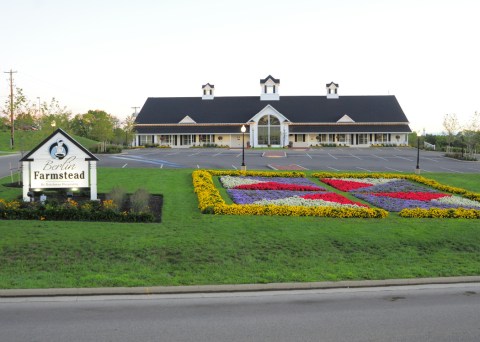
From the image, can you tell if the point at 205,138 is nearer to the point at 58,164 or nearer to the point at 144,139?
the point at 144,139

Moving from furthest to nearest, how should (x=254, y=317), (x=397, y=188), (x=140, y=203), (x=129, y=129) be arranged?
(x=129, y=129)
(x=397, y=188)
(x=140, y=203)
(x=254, y=317)

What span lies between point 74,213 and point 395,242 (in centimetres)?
985

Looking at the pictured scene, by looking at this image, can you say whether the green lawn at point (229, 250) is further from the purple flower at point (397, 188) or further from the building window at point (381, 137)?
the building window at point (381, 137)

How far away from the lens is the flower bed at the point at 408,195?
1828 cm

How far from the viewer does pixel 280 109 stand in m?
82.1

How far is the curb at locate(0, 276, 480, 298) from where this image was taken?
31.1 ft

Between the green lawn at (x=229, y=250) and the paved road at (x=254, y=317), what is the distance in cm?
83

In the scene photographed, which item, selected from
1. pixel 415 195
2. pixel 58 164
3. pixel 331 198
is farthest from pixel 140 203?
Answer: pixel 415 195

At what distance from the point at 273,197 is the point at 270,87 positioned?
65096 mm

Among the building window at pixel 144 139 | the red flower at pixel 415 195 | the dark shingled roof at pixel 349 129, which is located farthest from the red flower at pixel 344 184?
the building window at pixel 144 139

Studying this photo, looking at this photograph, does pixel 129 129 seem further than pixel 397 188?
Yes

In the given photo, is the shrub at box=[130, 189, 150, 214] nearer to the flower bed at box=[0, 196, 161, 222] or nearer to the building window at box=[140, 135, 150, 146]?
the flower bed at box=[0, 196, 161, 222]

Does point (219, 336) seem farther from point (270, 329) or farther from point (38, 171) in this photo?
point (38, 171)

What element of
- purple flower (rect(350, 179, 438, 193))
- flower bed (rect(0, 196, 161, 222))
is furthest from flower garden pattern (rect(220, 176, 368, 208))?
flower bed (rect(0, 196, 161, 222))
